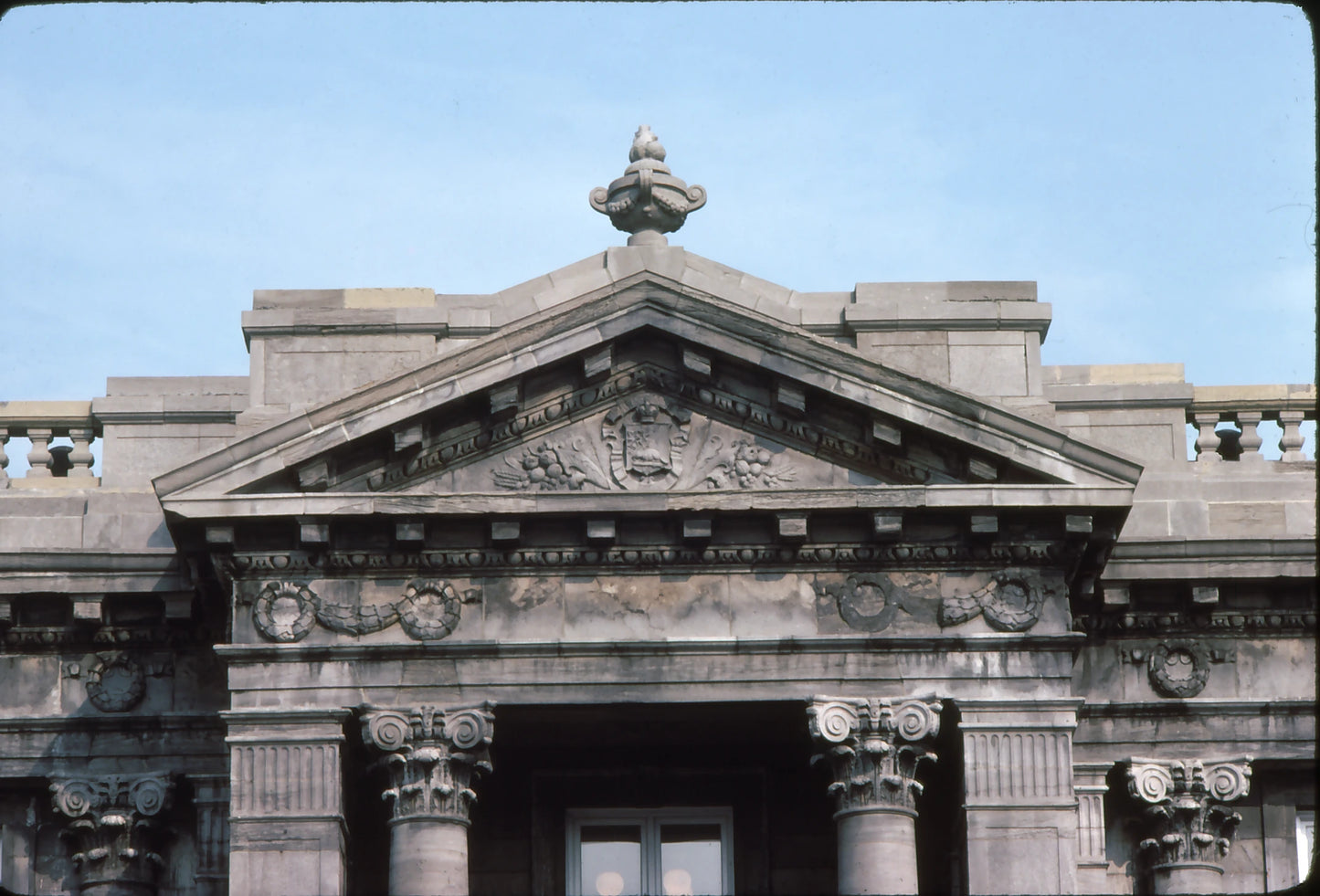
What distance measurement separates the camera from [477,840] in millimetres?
27625

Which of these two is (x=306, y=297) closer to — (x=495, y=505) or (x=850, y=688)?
(x=495, y=505)

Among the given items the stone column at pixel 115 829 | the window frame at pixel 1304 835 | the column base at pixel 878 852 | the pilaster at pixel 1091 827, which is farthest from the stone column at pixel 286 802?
the window frame at pixel 1304 835

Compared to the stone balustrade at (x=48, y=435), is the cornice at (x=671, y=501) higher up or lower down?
lower down

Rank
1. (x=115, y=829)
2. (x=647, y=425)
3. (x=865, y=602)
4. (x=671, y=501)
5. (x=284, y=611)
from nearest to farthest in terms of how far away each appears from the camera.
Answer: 1. (x=671, y=501)
2. (x=284, y=611)
3. (x=865, y=602)
4. (x=647, y=425)
5. (x=115, y=829)

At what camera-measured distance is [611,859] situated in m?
27.8

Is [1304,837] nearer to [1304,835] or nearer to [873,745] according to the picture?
[1304,835]

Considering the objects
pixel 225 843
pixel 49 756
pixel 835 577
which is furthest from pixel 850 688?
pixel 49 756

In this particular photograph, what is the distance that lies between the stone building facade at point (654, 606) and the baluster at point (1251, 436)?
45 mm

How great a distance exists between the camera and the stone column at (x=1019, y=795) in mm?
25281

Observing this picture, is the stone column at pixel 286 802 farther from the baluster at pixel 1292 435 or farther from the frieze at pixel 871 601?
the baluster at pixel 1292 435

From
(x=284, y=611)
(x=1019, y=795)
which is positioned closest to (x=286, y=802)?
(x=284, y=611)

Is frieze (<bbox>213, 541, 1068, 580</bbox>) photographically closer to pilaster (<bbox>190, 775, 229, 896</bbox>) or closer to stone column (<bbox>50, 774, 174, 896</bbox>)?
pilaster (<bbox>190, 775, 229, 896</bbox>)

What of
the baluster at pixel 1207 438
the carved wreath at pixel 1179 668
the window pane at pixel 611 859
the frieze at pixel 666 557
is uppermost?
the baluster at pixel 1207 438

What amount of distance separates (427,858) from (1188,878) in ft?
27.0
